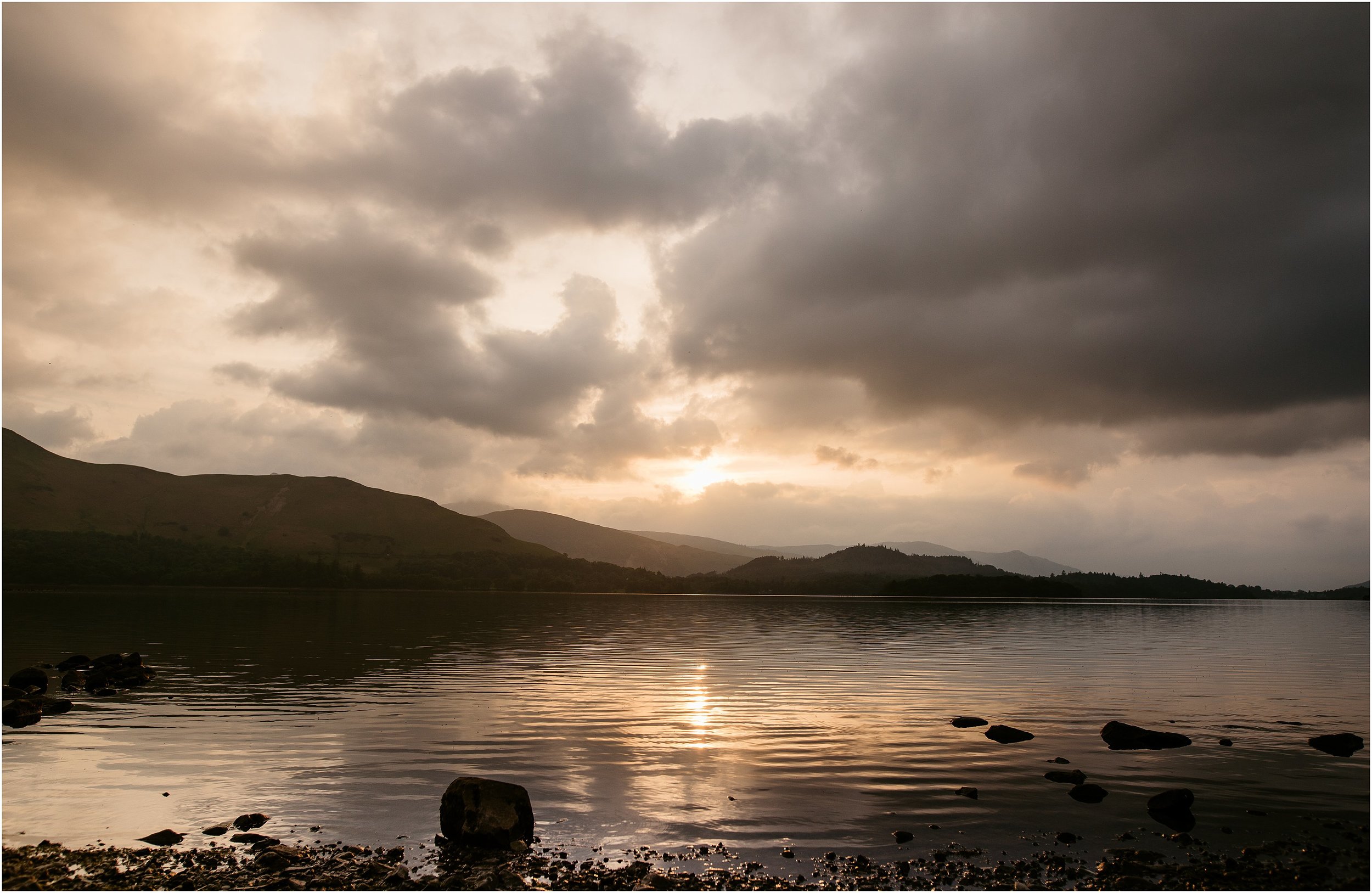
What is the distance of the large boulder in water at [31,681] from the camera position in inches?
2174

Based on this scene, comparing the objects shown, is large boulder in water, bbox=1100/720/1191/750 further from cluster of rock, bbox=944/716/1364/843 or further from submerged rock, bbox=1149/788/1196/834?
submerged rock, bbox=1149/788/1196/834

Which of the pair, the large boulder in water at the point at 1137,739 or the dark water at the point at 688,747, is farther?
the large boulder in water at the point at 1137,739

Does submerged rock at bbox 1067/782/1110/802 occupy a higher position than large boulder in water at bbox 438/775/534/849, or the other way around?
large boulder in water at bbox 438/775/534/849

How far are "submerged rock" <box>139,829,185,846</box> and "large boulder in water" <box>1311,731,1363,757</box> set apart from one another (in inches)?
2121

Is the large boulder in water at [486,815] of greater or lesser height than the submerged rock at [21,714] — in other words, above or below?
above

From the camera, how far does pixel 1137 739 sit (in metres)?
42.8

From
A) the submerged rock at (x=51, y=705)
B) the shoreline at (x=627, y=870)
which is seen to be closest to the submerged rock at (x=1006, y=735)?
the shoreline at (x=627, y=870)

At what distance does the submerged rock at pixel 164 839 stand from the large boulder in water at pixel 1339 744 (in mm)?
53872

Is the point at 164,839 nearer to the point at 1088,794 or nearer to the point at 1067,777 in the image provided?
the point at 1088,794

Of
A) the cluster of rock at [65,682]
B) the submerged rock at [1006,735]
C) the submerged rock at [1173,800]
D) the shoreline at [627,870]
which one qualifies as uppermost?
the submerged rock at [1173,800]

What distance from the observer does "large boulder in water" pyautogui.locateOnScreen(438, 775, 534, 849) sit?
25.6m

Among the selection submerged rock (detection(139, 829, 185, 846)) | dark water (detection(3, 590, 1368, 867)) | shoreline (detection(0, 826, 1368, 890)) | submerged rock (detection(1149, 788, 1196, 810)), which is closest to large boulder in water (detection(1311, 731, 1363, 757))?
dark water (detection(3, 590, 1368, 867))

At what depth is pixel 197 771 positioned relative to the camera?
3500cm

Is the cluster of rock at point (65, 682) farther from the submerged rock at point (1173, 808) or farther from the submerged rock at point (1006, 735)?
the submerged rock at point (1173, 808)
